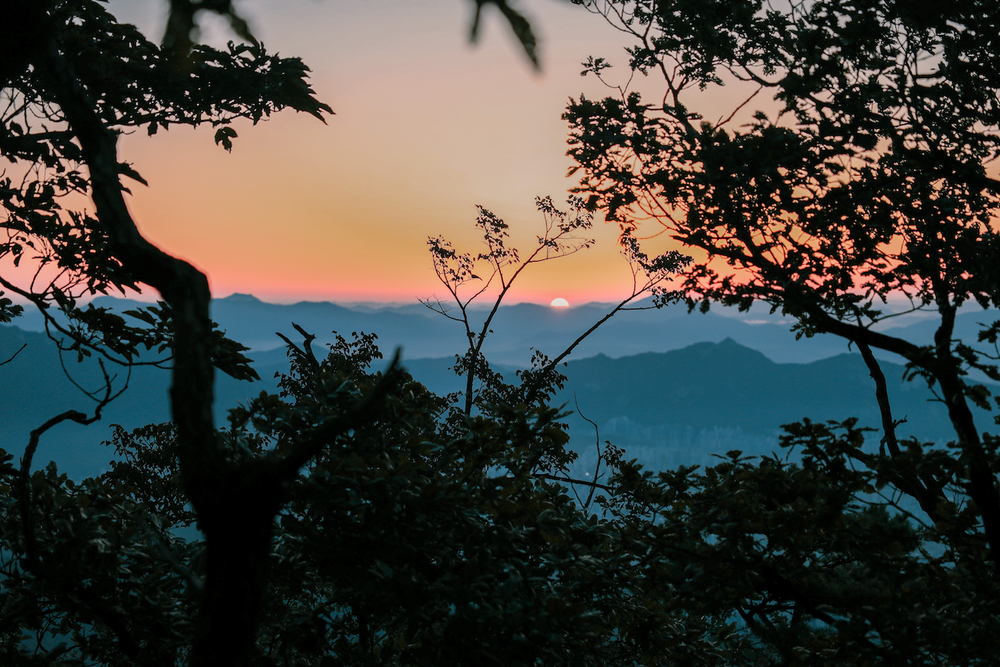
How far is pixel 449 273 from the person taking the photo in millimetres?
22203

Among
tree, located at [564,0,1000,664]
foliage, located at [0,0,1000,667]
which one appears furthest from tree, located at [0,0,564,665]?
tree, located at [564,0,1000,664]

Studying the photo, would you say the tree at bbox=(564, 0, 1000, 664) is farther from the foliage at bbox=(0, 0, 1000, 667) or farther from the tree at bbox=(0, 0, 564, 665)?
the tree at bbox=(0, 0, 564, 665)

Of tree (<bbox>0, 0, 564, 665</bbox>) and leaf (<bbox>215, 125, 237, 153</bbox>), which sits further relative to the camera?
leaf (<bbox>215, 125, 237, 153</bbox>)

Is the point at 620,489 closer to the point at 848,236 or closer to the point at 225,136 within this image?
the point at 848,236

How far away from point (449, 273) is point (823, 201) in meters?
16.8

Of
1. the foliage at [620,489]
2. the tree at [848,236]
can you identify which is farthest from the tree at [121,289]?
the tree at [848,236]

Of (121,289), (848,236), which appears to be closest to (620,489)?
(848,236)

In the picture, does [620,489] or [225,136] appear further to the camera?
[225,136]

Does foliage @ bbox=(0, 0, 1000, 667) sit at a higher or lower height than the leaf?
lower

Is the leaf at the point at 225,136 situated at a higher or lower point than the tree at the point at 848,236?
higher

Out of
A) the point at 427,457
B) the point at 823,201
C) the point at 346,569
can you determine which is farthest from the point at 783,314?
the point at 346,569

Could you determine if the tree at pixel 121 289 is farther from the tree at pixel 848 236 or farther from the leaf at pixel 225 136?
the tree at pixel 848 236

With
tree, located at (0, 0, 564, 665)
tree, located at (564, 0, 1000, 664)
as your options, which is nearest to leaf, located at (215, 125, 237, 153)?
tree, located at (0, 0, 564, 665)

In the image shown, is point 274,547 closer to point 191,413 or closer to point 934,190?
point 191,413
